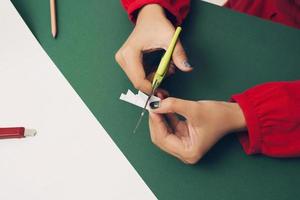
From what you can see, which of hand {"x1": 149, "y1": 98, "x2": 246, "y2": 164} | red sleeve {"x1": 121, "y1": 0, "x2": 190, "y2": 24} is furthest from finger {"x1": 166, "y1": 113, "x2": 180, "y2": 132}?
red sleeve {"x1": 121, "y1": 0, "x2": 190, "y2": 24}

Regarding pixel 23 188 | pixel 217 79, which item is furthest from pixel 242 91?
pixel 23 188

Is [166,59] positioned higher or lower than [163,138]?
higher

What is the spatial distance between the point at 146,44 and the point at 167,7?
4.1 inches

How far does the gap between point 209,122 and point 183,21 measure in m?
0.24

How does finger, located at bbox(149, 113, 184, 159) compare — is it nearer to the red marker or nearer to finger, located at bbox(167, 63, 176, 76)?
finger, located at bbox(167, 63, 176, 76)

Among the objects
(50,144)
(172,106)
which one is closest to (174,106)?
A: (172,106)

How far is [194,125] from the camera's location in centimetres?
60

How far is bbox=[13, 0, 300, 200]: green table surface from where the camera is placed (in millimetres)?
596

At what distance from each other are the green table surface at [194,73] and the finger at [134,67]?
3 centimetres

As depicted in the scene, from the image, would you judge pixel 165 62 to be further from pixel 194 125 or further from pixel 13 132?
pixel 13 132

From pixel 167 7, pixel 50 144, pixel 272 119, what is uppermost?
pixel 167 7

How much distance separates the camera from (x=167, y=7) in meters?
0.71

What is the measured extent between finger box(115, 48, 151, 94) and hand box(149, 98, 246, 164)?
0.04 m

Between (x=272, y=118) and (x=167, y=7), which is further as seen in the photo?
(x=167, y=7)
